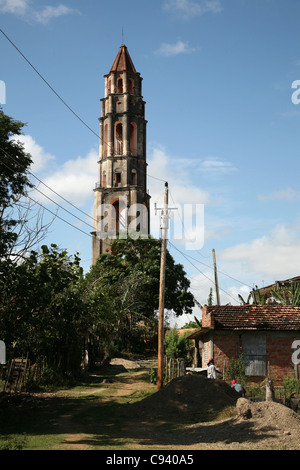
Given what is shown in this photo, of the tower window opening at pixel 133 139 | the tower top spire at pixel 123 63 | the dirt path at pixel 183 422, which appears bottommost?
the dirt path at pixel 183 422

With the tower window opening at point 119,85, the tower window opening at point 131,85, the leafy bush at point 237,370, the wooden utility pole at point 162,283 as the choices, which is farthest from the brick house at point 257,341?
the tower window opening at point 119,85

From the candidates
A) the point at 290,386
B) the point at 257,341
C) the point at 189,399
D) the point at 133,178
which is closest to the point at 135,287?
the point at 133,178

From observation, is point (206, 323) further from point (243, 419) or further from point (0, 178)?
point (0, 178)

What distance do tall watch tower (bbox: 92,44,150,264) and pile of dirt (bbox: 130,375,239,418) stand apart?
31.5m

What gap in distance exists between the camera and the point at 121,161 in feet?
177

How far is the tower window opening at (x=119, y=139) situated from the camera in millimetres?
54916

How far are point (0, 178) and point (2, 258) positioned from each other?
12.7m

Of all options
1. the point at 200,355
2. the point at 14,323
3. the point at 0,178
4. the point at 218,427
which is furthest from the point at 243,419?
the point at 0,178

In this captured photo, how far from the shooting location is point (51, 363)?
24.7m

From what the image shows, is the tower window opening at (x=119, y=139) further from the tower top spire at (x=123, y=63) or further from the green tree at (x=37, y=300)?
the green tree at (x=37, y=300)

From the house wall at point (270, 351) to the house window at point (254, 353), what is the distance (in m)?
0.18

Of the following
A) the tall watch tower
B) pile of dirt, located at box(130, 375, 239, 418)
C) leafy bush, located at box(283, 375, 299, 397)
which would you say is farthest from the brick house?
the tall watch tower

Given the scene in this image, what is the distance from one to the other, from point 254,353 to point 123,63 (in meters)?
43.0

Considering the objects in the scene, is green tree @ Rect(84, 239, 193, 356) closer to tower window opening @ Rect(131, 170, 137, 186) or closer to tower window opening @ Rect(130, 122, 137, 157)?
tower window opening @ Rect(131, 170, 137, 186)
